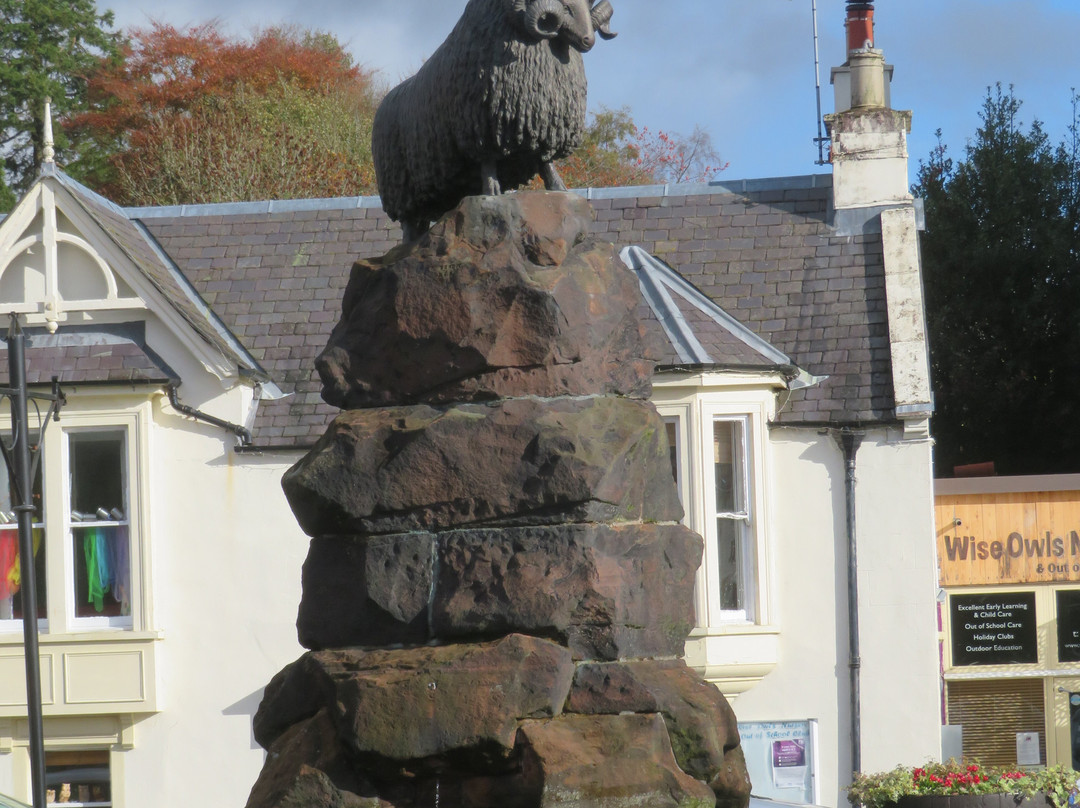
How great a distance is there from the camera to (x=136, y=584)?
14703 millimetres

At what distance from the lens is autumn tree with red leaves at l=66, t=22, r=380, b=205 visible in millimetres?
28327

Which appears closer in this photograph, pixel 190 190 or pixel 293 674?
pixel 293 674

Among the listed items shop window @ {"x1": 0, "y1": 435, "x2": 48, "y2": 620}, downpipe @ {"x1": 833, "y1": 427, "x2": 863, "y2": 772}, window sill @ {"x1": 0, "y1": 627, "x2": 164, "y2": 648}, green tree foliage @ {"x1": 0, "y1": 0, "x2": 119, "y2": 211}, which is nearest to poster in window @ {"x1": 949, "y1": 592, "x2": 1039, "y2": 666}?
downpipe @ {"x1": 833, "y1": 427, "x2": 863, "y2": 772}

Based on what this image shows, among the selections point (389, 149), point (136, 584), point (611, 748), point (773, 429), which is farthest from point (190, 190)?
point (611, 748)

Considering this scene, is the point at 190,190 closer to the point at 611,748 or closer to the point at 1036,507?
the point at 1036,507

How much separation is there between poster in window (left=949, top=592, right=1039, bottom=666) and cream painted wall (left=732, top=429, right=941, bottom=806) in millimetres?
4444

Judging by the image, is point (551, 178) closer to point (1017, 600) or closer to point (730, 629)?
point (730, 629)

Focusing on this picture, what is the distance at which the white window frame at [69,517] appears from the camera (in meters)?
14.7

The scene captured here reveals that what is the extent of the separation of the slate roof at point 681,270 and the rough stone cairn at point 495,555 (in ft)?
27.7

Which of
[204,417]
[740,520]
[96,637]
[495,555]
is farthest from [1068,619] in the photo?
[495,555]

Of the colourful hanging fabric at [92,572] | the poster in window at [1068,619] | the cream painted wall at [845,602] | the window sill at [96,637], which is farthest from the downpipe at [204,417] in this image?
the poster in window at [1068,619]

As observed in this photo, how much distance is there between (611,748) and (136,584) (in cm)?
1025

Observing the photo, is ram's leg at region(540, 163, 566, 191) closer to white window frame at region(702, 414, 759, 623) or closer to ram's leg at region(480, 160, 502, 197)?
ram's leg at region(480, 160, 502, 197)

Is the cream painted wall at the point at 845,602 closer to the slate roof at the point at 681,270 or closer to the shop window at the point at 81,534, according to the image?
the slate roof at the point at 681,270
